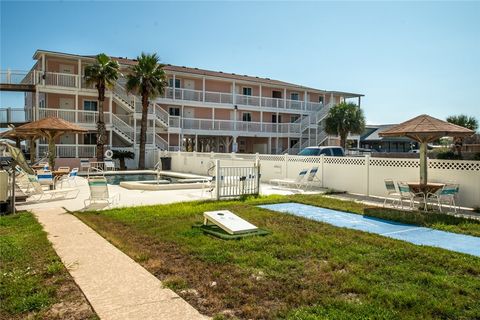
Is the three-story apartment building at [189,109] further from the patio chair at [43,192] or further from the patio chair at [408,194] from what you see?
the patio chair at [408,194]

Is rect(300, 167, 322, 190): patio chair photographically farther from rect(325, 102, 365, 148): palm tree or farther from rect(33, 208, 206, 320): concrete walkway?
rect(325, 102, 365, 148): palm tree

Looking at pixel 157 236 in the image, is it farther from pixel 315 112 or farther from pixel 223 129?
pixel 315 112

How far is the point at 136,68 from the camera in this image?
1172 inches

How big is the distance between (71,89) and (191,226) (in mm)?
25177

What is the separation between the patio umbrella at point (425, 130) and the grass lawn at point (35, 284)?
9457mm

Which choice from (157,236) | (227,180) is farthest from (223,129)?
(157,236)

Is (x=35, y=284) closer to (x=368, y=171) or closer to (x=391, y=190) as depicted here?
(x=391, y=190)

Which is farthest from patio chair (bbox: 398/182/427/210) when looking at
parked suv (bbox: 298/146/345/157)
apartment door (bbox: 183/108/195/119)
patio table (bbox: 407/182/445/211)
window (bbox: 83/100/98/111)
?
apartment door (bbox: 183/108/195/119)

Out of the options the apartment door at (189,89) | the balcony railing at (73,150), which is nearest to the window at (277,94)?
the apartment door at (189,89)

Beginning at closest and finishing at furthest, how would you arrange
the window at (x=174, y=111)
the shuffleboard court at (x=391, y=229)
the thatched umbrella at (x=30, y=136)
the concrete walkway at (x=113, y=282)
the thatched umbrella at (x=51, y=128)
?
the concrete walkway at (x=113, y=282) → the shuffleboard court at (x=391, y=229) → the thatched umbrella at (x=51, y=128) → the thatched umbrella at (x=30, y=136) → the window at (x=174, y=111)

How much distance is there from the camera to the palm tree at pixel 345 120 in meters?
37.2

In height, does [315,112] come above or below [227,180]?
above

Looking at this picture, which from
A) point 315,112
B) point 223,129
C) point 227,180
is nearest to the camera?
point 227,180

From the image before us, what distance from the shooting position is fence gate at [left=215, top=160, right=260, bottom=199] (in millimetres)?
13133
